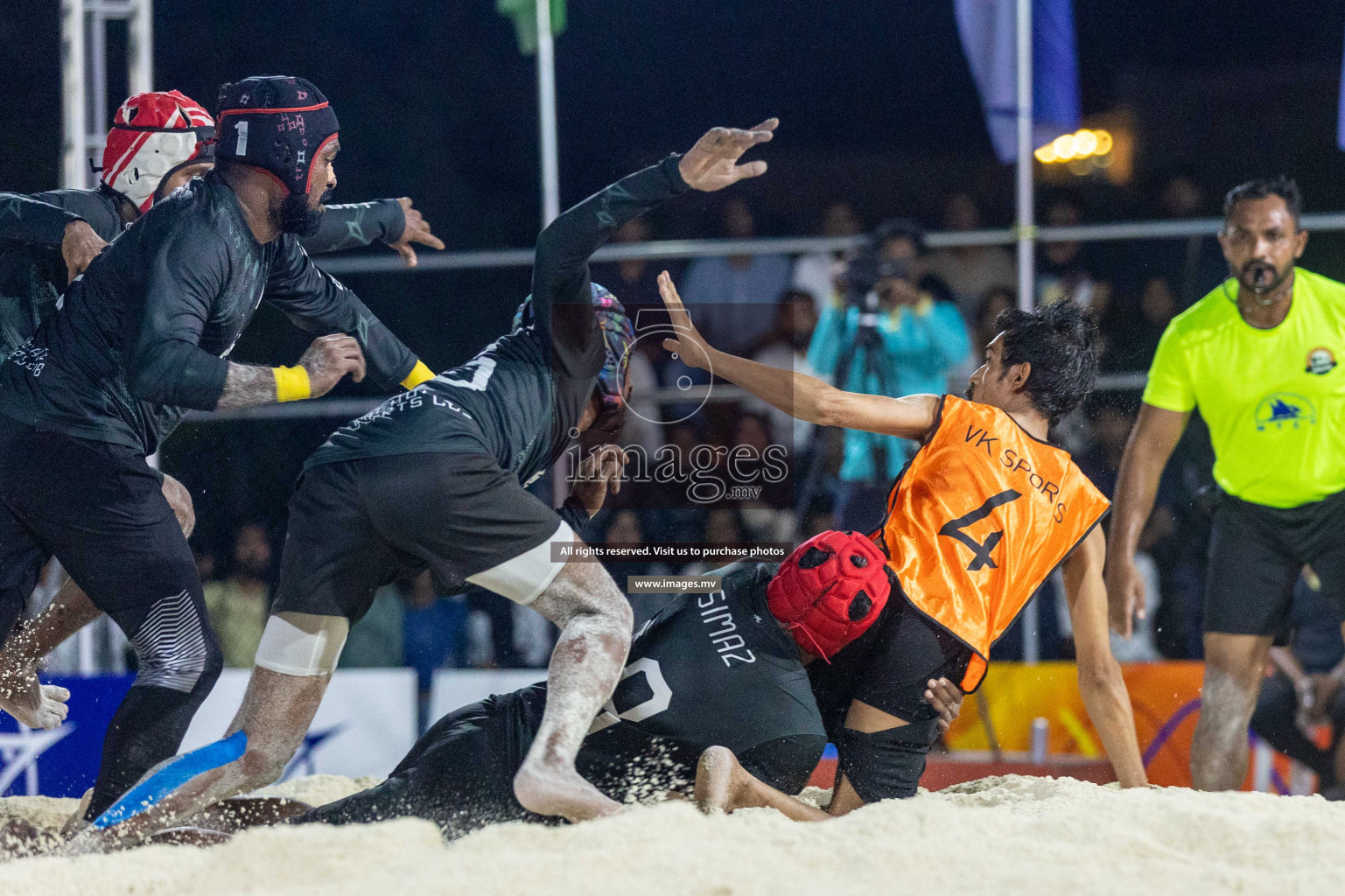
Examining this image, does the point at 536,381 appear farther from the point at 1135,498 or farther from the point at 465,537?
the point at 1135,498

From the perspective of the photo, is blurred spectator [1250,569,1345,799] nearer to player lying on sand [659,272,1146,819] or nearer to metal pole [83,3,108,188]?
player lying on sand [659,272,1146,819]

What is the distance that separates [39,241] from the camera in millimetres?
3613

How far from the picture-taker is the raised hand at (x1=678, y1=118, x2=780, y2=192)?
3.22 metres

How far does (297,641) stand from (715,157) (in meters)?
1.65

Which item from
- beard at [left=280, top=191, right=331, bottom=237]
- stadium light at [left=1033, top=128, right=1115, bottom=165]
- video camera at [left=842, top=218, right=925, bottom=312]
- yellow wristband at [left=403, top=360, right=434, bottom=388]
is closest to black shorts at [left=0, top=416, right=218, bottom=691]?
beard at [left=280, top=191, right=331, bottom=237]

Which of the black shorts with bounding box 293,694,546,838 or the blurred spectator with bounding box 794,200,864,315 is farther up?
the blurred spectator with bounding box 794,200,864,315

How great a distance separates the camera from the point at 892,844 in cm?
258

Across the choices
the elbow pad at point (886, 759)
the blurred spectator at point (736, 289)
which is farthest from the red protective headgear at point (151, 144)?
the elbow pad at point (886, 759)

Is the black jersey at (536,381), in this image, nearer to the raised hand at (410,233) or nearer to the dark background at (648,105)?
the raised hand at (410,233)

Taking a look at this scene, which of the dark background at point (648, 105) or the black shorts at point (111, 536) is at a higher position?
the dark background at point (648, 105)

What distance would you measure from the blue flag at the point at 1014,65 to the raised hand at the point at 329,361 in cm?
317

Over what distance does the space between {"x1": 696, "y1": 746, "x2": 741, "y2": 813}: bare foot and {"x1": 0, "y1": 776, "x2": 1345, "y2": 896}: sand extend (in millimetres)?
88

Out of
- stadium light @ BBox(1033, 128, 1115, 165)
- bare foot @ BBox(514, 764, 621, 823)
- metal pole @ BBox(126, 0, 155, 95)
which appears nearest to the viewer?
bare foot @ BBox(514, 764, 621, 823)

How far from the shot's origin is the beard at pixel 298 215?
11.2 ft
